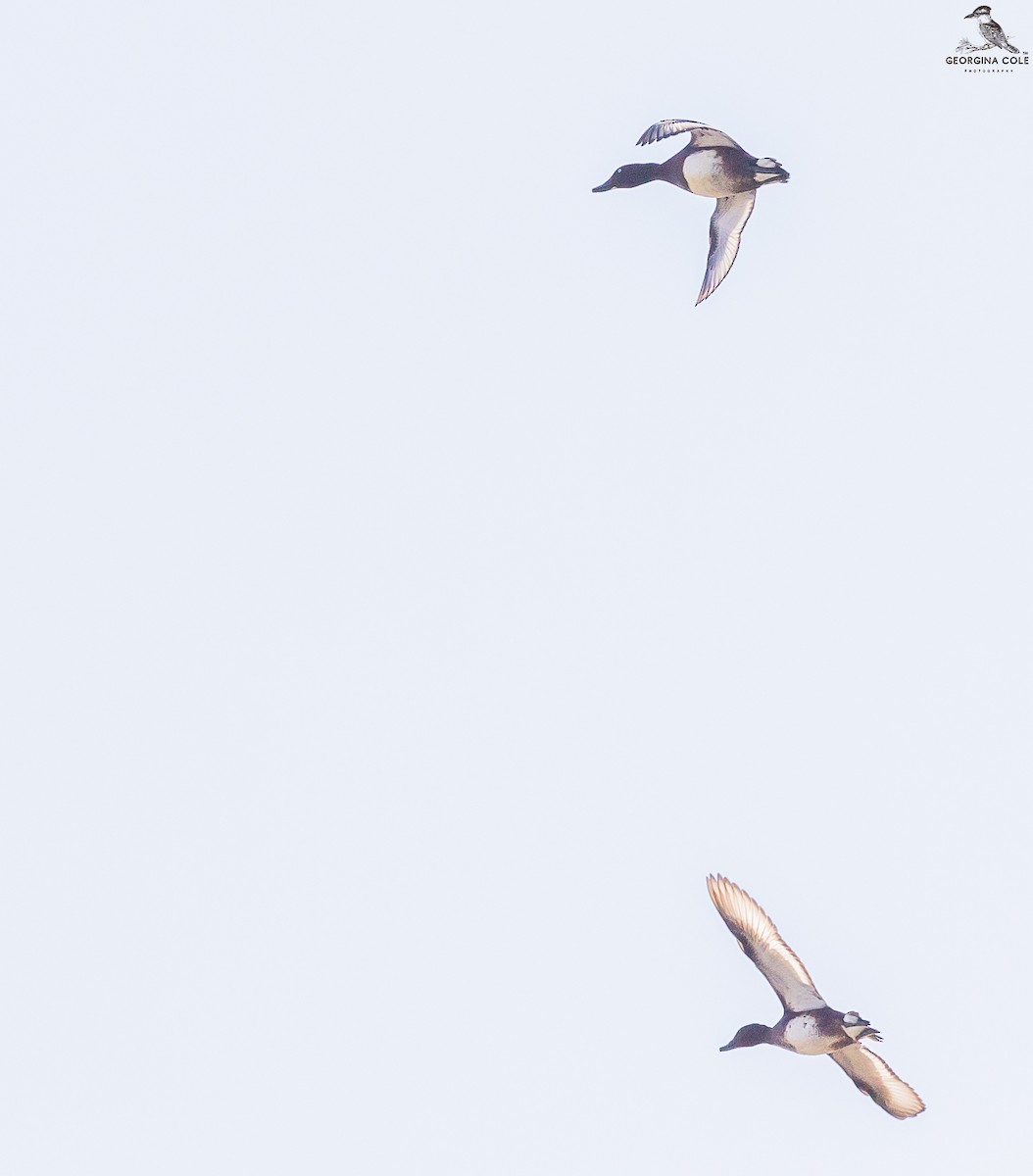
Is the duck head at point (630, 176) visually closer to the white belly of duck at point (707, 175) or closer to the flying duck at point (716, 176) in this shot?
the flying duck at point (716, 176)

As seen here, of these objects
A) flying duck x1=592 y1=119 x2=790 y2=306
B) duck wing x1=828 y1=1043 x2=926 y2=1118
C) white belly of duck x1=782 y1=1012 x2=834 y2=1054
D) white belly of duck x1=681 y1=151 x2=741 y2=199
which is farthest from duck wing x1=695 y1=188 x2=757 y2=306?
duck wing x1=828 y1=1043 x2=926 y2=1118

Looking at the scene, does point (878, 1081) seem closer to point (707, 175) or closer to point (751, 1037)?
point (751, 1037)

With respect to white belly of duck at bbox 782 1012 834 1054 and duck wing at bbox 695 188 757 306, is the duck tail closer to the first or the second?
duck wing at bbox 695 188 757 306

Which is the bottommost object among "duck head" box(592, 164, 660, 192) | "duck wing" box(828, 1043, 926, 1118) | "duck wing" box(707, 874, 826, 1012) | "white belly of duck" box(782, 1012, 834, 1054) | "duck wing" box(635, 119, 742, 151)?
"duck wing" box(828, 1043, 926, 1118)

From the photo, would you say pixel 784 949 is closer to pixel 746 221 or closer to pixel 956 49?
pixel 746 221

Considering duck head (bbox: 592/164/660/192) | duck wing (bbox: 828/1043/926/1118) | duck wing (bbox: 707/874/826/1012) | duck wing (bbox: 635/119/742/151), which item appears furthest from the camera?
duck head (bbox: 592/164/660/192)

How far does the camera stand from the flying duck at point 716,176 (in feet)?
75.7

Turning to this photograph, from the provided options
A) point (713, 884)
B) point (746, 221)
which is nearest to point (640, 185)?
point (746, 221)

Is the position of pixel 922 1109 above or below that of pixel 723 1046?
below

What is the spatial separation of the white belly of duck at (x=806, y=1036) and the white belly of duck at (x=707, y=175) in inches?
333

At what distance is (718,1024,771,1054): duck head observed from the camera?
2369 cm

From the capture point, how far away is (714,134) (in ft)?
73.4

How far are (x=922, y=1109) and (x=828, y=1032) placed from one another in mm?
1206

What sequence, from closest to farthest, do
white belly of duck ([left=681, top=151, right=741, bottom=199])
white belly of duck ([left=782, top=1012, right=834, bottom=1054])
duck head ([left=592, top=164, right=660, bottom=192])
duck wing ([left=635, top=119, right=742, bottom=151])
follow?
duck wing ([left=635, top=119, right=742, bottom=151]), white belly of duck ([left=782, top=1012, right=834, bottom=1054]), white belly of duck ([left=681, top=151, right=741, bottom=199]), duck head ([left=592, top=164, right=660, bottom=192])
